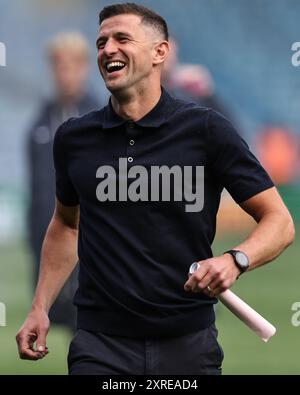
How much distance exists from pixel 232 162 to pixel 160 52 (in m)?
0.58

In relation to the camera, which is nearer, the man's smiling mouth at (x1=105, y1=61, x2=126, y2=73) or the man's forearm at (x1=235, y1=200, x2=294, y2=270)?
the man's forearm at (x1=235, y1=200, x2=294, y2=270)

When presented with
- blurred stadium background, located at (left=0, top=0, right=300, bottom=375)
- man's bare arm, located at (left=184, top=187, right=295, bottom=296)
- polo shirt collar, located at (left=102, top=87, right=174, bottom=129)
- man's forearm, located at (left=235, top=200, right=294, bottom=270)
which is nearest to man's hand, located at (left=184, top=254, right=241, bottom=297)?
man's bare arm, located at (left=184, top=187, right=295, bottom=296)

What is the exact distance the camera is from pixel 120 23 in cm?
457

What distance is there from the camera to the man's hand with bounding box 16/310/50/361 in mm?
4469

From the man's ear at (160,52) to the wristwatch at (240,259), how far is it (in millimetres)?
909

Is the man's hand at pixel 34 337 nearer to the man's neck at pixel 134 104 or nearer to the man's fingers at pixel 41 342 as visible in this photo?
the man's fingers at pixel 41 342

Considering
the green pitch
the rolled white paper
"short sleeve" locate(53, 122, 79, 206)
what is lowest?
the green pitch

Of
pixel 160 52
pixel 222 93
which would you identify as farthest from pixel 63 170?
pixel 222 93

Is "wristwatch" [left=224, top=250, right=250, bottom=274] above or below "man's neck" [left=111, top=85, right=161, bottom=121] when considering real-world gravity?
below

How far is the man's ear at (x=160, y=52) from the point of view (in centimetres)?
465

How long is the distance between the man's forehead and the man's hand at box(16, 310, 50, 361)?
3.57ft

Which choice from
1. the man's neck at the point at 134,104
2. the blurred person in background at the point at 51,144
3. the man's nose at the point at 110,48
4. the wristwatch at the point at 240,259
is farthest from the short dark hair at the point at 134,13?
the blurred person in background at the point at 51,144

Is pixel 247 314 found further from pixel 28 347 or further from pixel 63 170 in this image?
pixel 63 170

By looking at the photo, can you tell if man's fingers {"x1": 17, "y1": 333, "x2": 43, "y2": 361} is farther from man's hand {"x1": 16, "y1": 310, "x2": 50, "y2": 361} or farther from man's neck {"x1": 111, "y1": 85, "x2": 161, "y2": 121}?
man's neck {"x1": 111, "y1": 85, "x2": 161, "y2": 121}
